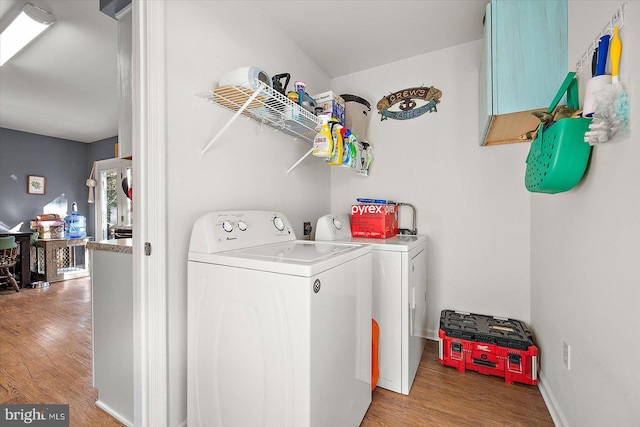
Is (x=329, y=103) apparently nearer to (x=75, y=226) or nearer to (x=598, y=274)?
(x=598, y=274)

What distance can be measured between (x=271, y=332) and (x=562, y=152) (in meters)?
1.26

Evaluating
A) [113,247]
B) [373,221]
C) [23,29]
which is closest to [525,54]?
[373,221]

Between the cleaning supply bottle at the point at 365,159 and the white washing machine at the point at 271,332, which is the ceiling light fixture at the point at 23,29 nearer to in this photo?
the white washing machine at the point at 271,332

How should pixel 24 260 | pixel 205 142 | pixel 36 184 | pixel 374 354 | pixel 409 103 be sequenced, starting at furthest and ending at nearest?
pixel 36 184 < pixel 24 260 < pixel 409 103 < pixel 374 354 < pixel 205 142

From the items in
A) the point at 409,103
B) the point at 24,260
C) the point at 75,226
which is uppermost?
the point at 409,103

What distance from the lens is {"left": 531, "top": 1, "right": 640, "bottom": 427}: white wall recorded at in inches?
33.4

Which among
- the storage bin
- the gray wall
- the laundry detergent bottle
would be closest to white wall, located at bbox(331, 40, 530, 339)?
the storage bin

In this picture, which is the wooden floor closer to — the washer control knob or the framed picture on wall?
the washer control knob

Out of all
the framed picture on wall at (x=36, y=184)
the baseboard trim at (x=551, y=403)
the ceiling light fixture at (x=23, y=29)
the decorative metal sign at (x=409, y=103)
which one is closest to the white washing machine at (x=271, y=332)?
the baseboard trim at (x=551, y=403)

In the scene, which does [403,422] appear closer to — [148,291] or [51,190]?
[148,291]

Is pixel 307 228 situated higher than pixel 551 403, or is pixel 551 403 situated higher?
pixel 307 228

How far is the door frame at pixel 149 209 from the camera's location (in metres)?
1.22

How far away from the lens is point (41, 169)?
5.24m

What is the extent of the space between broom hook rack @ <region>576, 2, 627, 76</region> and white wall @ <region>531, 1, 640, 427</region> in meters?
0.03
